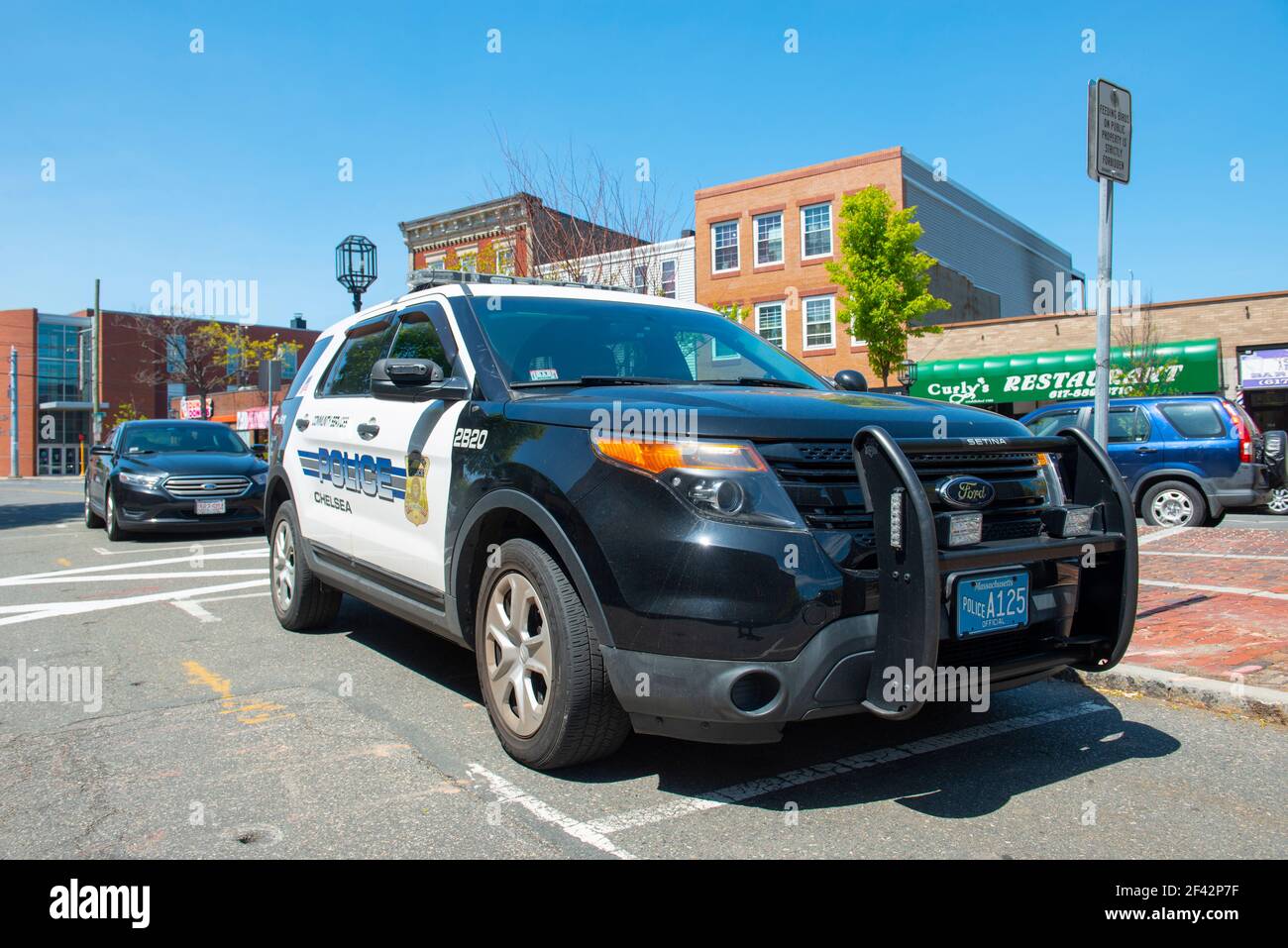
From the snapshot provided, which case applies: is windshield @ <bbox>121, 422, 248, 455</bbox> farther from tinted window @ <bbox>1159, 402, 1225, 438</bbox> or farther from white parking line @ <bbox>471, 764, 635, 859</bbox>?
tinted window @ <bbox>1159, 402, 1225, 438</bbox>

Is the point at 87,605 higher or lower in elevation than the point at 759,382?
lower

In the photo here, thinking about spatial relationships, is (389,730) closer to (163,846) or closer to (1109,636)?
(163,846)

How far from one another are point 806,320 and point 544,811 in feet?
94.4

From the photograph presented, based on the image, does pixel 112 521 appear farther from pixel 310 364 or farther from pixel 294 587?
pixel 294 587

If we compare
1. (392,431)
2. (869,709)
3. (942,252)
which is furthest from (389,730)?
(942,252)

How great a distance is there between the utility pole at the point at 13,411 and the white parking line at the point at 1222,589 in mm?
69301

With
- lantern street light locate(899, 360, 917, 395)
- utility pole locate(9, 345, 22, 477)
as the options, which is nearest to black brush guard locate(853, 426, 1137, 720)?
lantern street light locate(899, 360, 917, 395)

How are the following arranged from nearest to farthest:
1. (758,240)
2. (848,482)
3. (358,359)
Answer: (848,482), (358,359), (758,240)

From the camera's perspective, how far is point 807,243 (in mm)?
30734

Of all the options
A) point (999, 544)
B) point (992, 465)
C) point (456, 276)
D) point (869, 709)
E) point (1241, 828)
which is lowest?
point (1241, 828)

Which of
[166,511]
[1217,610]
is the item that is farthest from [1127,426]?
[166,511]

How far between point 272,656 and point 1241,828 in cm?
483

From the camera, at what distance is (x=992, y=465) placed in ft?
11.5
